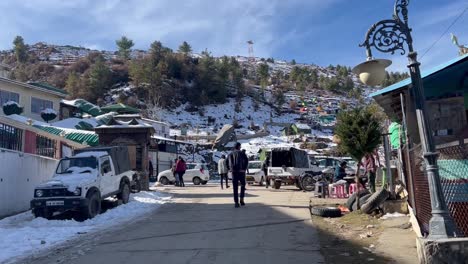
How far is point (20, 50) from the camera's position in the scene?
9975 cm

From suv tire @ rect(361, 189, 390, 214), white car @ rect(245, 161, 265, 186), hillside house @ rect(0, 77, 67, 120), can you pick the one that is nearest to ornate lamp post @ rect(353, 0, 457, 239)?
suv tire @ rect(361, 189, 390, 214)

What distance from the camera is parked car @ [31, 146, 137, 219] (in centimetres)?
1276

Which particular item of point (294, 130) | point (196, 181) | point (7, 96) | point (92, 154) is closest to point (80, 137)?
point (196, 181)

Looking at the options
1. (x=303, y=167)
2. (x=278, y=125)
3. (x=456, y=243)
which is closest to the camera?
(x=456, y=243)

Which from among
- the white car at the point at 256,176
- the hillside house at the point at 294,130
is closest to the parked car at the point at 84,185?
the white car at the point at 256,176

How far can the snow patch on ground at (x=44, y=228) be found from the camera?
8.88m

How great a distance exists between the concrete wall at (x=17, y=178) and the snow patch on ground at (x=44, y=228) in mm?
519

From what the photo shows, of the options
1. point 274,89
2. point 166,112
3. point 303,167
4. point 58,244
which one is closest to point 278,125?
point 166,112

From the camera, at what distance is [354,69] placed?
729 centimetres

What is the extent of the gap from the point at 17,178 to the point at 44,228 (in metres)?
4.29

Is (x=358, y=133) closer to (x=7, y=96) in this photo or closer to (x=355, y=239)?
(x=355, y=239)

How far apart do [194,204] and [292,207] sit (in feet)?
12.2

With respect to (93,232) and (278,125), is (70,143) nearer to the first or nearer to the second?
(93,232)

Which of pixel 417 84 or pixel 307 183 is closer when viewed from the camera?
pixel 417 84
